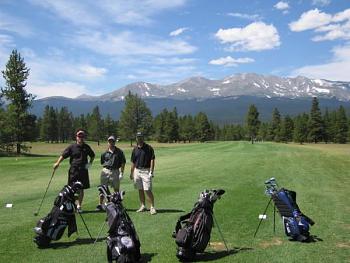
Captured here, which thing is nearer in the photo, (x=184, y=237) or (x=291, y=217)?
(x=184, y=237)

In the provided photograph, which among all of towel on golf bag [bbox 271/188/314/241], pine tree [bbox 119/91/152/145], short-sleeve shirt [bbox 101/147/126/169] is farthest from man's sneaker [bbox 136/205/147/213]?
pine tree [bbox 119/91/152/145]

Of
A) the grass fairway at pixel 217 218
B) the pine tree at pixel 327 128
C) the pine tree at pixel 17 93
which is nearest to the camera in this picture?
the grass fairway at pixel 217 218

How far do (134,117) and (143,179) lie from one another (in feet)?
270

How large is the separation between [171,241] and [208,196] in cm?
162

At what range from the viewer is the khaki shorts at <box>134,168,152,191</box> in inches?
543

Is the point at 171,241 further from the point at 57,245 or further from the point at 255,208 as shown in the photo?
the point at 255,208

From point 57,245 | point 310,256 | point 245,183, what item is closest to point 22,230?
point 57,245

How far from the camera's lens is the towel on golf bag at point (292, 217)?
10.3 meters

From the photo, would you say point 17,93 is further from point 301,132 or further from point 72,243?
point 301,132

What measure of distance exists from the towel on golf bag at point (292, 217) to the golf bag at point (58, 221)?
4.60 metres

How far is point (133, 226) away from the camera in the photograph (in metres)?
8.89

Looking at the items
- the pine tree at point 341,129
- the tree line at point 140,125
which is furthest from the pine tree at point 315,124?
the pine tree at point 341,129

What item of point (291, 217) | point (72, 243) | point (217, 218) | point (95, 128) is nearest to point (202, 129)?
point (95, 128)

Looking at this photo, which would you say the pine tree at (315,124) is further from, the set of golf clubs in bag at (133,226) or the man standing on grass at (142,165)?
the set of golf clubs in bag at (133,226)
